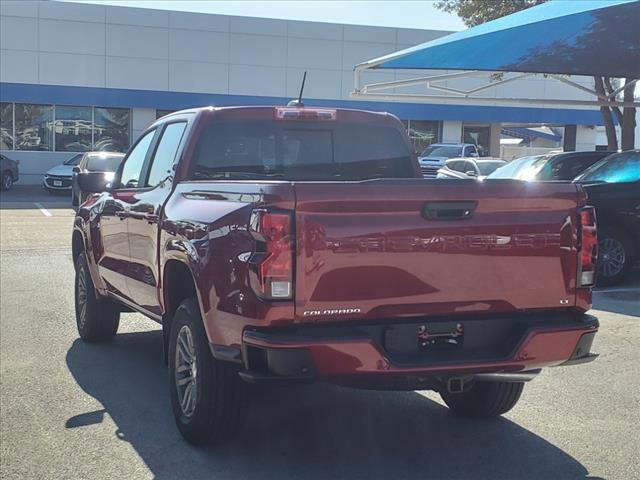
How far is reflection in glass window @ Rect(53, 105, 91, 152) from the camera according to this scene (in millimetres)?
32375

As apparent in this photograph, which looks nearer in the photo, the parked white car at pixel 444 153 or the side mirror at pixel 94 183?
the side mirror at pixel 94 183

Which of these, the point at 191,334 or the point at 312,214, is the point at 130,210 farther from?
the point at 312,214

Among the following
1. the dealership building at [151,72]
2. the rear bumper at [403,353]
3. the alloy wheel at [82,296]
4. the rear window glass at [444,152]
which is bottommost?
the alloy wheel at [82,296]

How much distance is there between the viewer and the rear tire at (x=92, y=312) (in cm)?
709

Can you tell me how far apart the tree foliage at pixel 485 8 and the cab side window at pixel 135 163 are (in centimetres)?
1682

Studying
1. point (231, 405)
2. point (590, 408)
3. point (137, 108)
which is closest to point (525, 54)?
point (590, 408)

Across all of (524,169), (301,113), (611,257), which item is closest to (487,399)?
(301,113)

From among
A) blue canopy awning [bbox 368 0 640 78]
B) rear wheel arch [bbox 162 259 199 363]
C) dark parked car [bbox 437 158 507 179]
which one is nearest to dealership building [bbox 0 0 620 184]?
dark parked car [bbox 437 158 507 179]

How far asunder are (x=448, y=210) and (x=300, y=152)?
1.80 m

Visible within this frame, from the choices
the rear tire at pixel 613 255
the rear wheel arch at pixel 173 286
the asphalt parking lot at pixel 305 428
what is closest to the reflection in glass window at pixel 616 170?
the rear tire at pixel 613 255

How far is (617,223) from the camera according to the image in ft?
32.4

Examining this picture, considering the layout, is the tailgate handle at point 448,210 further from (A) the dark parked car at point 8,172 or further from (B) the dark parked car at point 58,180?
(A) the dark parked car at point 8,172

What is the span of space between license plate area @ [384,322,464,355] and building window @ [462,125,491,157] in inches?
1368

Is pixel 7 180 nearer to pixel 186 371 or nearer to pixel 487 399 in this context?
pixel 186 371
